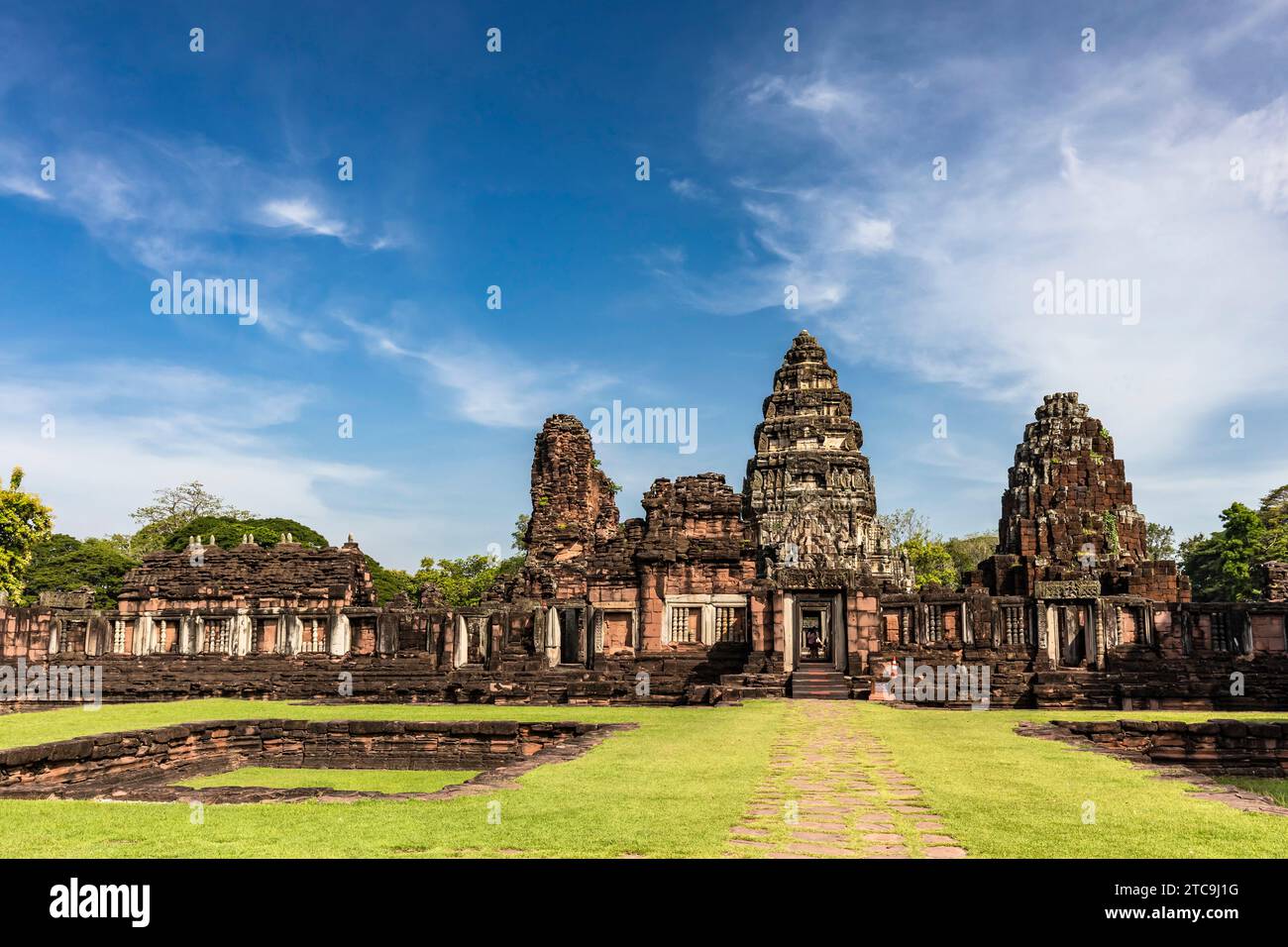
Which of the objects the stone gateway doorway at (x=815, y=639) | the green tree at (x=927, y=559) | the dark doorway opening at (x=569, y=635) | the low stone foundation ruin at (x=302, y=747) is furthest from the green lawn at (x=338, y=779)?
the green tree at (x=927, y=559)

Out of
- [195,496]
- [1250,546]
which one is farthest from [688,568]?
[195,496]

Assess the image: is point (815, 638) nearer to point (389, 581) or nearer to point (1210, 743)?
point (1210, 743)

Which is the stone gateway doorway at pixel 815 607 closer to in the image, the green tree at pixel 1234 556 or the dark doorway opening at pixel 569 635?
the dark doorway opening at pixel 569 635

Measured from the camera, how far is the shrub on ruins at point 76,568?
60.3 m

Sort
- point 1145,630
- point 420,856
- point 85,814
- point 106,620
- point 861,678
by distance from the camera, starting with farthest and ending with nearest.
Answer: point 106,620 → point 1145,630 → point 861,678 → point 85,814 → point 420,856

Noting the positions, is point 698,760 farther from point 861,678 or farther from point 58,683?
point 58,683

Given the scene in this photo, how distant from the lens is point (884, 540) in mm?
58000

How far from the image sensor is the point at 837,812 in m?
7.72

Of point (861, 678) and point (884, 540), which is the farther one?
point (884, 540)

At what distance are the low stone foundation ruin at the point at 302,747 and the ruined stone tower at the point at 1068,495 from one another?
35.7m

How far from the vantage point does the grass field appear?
6426 millimetres

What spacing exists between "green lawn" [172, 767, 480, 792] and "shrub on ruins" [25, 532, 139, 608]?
51.4 m

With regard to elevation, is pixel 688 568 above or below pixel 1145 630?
above
